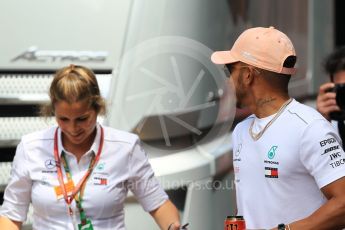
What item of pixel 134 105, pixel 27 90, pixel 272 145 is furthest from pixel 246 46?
pixel 27 90

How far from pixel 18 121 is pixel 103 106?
47.9 inches

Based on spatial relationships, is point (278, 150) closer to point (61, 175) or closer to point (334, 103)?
point (61, 175)

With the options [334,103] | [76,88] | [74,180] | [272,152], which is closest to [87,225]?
[74,180]

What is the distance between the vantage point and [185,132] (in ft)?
15.2

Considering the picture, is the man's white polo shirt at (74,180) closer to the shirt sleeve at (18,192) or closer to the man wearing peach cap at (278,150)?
the shirt sleeve at (18,192)

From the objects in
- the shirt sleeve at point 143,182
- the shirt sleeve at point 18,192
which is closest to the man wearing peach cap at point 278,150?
the shirt sleeve at point 143,182

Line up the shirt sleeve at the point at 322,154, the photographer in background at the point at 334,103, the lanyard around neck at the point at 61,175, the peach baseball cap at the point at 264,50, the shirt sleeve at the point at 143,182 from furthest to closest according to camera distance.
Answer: the photographer in background at the point at 334,103 → the shirt sleeve at the point at 143,182 → the lanyard around neck at the point at 61,175 → the peach baseball cap at the point at 264,50 → the shirt sleeve at the point at 322,154

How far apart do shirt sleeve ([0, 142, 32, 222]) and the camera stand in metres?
1.44

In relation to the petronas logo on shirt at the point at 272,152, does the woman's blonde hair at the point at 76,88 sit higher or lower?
higher

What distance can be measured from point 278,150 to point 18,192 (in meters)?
1.15

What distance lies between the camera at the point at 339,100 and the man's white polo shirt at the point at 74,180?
966 millimetres

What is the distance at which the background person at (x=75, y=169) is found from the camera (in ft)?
10.8

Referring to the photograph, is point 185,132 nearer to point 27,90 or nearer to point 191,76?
point 191,76

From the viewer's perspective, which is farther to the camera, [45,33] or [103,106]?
[45,33]
